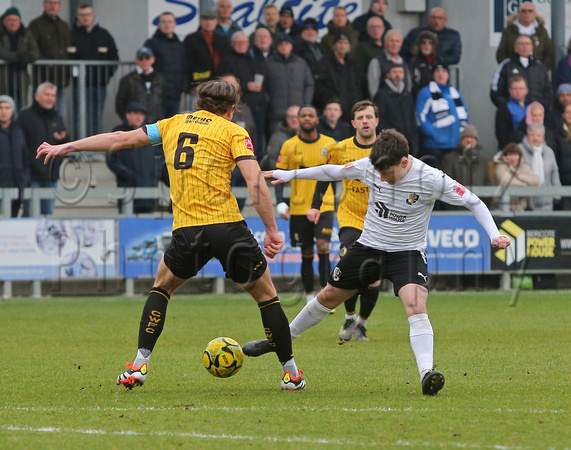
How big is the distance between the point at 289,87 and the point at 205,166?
10201 mm

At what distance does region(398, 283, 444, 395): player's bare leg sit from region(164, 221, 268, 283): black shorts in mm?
1101

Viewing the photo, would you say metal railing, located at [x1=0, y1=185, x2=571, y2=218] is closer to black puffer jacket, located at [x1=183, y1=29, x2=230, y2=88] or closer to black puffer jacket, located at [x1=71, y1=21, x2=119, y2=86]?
black puffer jacket, located at [x1=183, y1=29, x2=230, y2=88]

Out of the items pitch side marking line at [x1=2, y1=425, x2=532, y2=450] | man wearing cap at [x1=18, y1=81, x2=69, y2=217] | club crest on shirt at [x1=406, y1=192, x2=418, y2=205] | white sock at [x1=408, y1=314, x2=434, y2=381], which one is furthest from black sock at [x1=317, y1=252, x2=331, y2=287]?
pitch side marking line at [x1=2, y1=425, x2=532, y2=450]

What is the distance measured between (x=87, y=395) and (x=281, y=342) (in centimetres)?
143

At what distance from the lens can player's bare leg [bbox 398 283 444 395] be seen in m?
6.37

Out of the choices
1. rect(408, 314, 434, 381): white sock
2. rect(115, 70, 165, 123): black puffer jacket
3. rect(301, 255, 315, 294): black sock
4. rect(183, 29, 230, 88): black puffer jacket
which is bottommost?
rect(301, 255, 315, 294): black sock

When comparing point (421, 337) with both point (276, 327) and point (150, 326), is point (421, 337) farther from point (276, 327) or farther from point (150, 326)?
point (150, 326)

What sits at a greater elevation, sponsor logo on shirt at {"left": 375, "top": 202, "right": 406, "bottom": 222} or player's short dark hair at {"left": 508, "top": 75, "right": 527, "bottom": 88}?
player's short dark hair at {"left": 508, "top": 75, "right": 527, "bottom": 88}

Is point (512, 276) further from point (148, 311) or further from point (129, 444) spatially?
point (129, 444)

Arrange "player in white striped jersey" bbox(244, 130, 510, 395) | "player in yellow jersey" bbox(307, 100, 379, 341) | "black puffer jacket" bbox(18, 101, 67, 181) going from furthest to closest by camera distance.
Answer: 1. "black puffer jacket" bbox(18, 101, 67, 181)
2. "player in yellow jersey" bbox(307, 100, 379, 341)
3. "player in white striped jersey" bbox(244, 130, 510, 395)

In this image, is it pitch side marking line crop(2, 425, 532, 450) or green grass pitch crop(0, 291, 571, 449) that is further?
green grass pitch crop(0, 291, 571, 449)

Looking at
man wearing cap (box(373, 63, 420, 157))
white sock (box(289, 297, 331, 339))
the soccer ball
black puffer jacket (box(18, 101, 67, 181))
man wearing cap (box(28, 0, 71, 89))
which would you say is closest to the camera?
the soccer ball

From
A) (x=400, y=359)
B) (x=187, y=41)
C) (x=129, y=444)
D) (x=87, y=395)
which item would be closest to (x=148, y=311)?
(x=87, y=395)

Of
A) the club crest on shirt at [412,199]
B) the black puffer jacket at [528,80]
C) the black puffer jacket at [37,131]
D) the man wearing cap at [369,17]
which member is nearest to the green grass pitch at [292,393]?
the club crest on shirt at [412,199]
